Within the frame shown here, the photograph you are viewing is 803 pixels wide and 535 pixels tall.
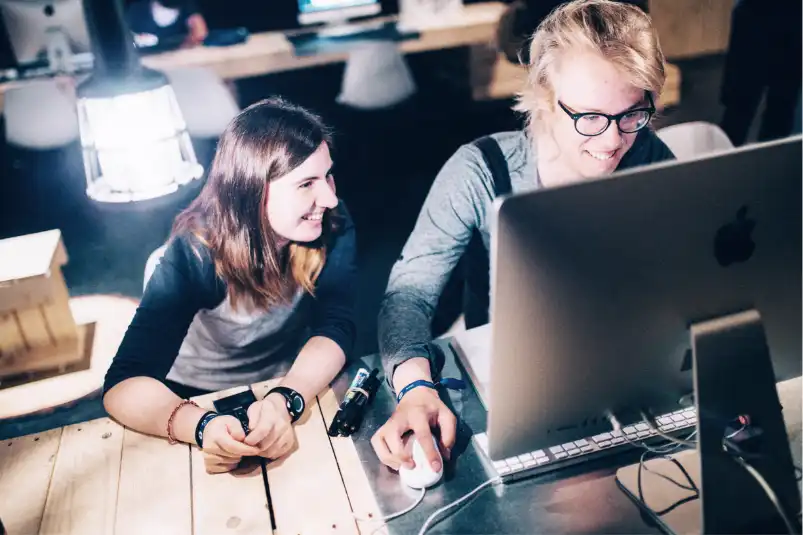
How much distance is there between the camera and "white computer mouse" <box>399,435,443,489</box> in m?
0.96

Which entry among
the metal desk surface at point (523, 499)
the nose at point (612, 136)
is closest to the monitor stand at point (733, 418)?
the metal desk surface at point (523, 499)

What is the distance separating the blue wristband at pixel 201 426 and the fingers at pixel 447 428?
40 cm

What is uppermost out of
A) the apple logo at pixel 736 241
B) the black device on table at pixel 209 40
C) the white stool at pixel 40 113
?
the black device on table at pixel 209 40

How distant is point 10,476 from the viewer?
109 cm

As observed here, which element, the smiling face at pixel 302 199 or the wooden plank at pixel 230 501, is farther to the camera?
the smiling face at pixel 302 199

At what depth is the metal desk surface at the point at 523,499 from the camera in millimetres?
907

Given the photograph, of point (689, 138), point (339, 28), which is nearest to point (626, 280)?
point (689, 138)

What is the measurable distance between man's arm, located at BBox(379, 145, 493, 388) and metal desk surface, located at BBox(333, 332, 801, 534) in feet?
1.24

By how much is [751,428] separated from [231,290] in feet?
3.73

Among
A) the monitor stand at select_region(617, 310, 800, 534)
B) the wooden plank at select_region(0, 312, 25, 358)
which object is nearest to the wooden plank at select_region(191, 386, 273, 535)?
the monitor stand at select_region(617, 310, 800, 534)

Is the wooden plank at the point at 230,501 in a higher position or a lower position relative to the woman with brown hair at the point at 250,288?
lower

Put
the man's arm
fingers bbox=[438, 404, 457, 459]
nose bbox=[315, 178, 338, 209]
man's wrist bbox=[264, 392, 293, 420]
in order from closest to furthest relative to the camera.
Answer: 1. fingers bbox=[438, 404, 457, 459]
2. man's wrist bbox=[264, 392, 293, 420]
3. the man's arm
4. nose bbox=[315, 178, 338, 209]

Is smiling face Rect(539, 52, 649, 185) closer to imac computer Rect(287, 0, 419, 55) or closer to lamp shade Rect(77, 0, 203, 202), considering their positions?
lamp shade Rect(77, 0, 203, 202)

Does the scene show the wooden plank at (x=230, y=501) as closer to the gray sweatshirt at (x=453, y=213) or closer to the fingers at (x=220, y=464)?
the fingers at (x=220, y=464)
